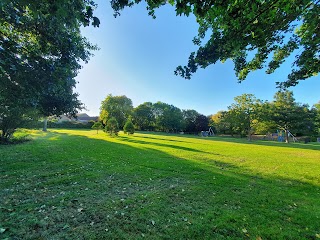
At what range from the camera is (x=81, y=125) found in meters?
57.2

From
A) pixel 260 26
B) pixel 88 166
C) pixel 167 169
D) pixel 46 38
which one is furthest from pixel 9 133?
pixel 260 26

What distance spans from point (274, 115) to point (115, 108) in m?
33.1

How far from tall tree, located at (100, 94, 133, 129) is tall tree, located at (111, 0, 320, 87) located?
31.4 m

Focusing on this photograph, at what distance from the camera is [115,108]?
40344 millimetres

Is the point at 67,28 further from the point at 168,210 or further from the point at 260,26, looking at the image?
the point at 168,210

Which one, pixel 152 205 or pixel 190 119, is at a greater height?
pixel 190 119

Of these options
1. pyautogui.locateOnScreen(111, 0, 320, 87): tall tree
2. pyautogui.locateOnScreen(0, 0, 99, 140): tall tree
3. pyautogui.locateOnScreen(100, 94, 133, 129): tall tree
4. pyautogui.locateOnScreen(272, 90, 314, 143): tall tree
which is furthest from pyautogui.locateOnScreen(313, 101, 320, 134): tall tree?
pyautogui.locateOnScreen(0, 0, 99, 140): tall tree

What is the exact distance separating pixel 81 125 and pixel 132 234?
2347 inches

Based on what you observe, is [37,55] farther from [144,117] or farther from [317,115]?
[144,117]

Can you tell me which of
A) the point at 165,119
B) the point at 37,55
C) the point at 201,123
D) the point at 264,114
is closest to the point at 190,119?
the point at 201,123

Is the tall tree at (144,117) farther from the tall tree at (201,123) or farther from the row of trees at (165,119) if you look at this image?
the tall tree at (201,123)

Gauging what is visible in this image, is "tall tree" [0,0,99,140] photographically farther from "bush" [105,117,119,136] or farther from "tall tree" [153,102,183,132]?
"tall tree" [153,102,183,132]

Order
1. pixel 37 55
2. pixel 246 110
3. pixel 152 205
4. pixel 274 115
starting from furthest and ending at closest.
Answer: pixel 246 110 < pixel 274 115 < pixel 37 55 < pixel 152 205

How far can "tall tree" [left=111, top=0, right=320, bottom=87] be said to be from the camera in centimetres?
323
